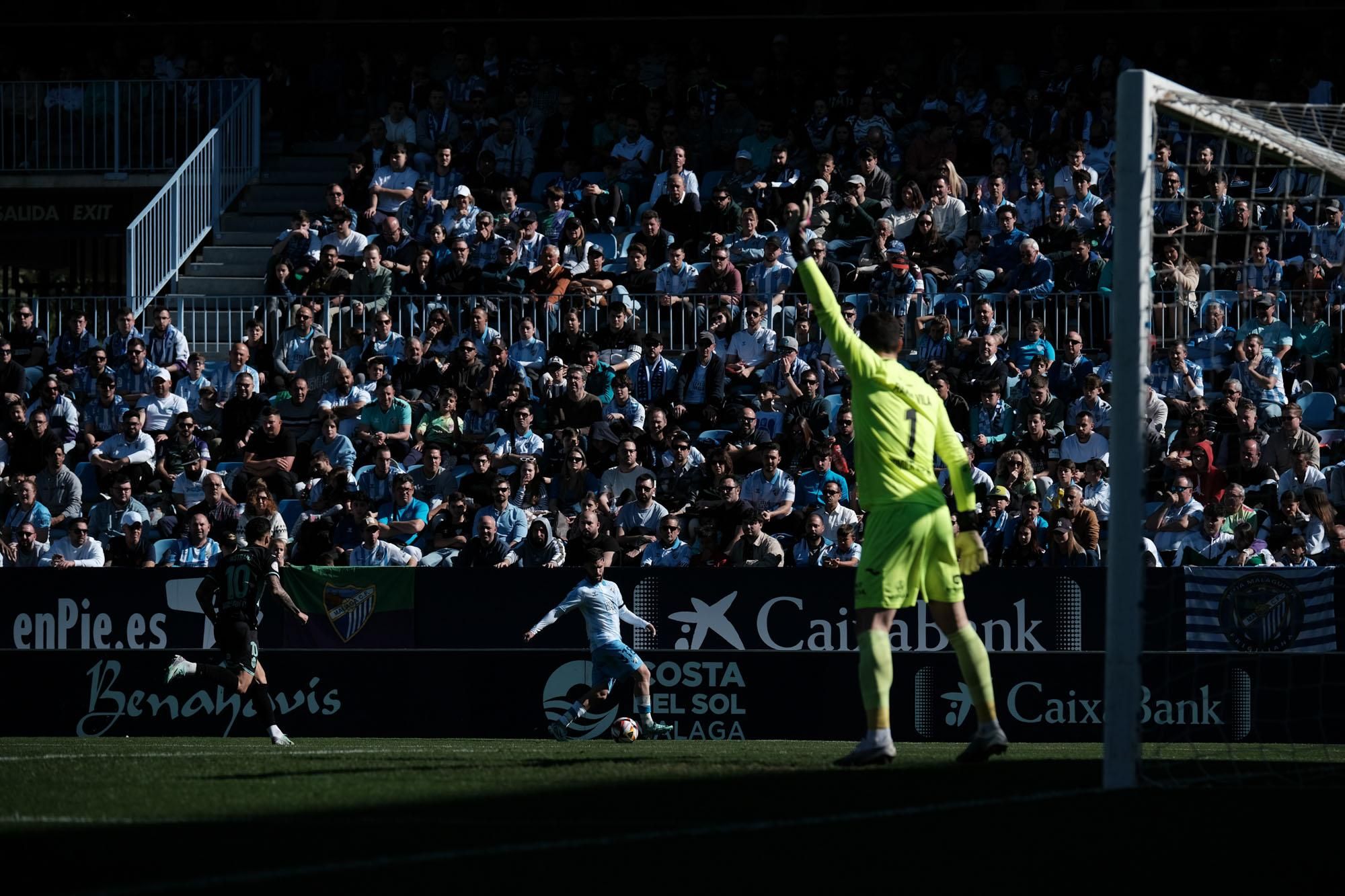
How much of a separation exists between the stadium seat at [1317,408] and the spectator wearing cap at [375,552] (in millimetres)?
8926

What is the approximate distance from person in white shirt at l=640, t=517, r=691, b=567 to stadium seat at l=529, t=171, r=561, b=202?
272 inches

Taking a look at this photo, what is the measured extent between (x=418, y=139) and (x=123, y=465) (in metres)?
6.81

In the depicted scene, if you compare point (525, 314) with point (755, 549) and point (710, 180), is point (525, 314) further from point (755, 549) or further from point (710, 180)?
point (755, 549)

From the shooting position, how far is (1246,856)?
20.6 feet

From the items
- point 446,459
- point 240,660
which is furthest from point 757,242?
point 240,660

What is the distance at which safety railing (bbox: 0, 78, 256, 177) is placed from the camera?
26.0 meters

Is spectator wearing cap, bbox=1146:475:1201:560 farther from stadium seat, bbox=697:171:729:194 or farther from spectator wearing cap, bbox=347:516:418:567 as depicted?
stadium seat, bbox=697:171:729:194

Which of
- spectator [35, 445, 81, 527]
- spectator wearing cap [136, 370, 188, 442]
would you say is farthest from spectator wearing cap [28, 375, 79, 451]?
spectator [35, 445, 81, 527]

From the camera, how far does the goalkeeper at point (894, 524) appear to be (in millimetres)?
8773

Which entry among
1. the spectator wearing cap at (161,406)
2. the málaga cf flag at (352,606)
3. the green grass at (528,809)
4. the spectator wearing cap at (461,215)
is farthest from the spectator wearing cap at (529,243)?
the green grass at (528,809)

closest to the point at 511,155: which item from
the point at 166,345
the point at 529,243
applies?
the point at 529,243

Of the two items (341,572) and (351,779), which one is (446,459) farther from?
(351,779)

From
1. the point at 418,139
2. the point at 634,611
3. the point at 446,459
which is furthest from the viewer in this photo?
the point at 418,139

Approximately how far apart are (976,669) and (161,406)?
46.7ft
